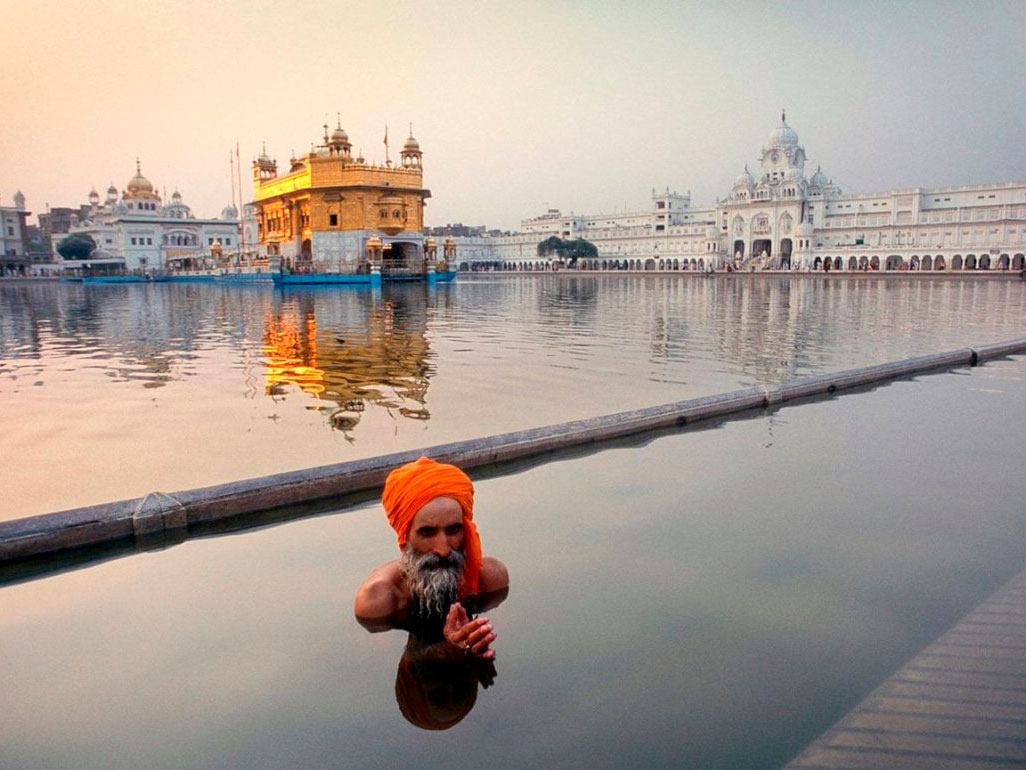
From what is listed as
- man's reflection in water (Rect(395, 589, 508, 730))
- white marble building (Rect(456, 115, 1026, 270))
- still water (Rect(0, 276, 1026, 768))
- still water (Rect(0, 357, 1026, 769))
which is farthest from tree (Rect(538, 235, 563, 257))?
man's reflection in water (Rect(395, 589, 508, 730))

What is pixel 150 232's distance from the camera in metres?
72.9

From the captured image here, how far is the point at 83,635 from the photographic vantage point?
323 cm

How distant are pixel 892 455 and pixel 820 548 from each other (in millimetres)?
2402

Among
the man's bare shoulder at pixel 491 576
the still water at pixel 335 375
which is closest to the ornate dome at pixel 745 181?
the still water at pixel 335 375

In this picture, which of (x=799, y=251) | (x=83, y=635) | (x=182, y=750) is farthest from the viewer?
(x=799, y=251)

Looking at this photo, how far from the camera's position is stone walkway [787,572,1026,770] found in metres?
2.33

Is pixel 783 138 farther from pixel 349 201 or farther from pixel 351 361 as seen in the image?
pixel 351 361

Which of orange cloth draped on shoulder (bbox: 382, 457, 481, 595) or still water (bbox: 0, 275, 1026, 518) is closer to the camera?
orange cloth draped on shoulder (bbox: 382, 457, 481, 595)

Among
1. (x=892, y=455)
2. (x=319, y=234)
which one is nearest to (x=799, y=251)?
(x=319, y=234)

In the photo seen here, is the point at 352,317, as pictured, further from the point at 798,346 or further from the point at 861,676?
the point at 861,676

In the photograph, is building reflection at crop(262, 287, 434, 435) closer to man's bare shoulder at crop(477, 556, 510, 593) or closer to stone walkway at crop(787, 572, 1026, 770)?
man's bare shoulder at crop(477, 556, 510, 593)

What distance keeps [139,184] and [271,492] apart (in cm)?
8343

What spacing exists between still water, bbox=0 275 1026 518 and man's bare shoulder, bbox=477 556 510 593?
2.56 m

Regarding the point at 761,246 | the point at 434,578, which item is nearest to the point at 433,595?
the point at 434,578
